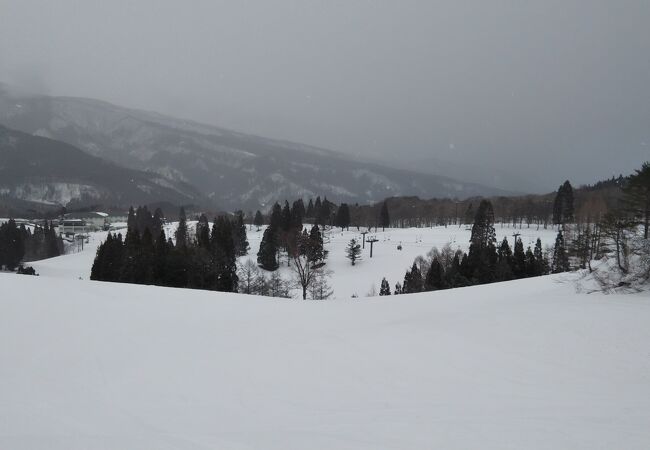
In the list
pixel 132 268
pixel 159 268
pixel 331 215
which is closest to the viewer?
pixel 132 268

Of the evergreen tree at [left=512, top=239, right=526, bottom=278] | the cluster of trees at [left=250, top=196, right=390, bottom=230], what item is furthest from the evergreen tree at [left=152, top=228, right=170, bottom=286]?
the cluster of trees at [left=250, top=196, right=390, bottom=230]

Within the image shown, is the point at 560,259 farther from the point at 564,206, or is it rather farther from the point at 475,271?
the point at 564,206

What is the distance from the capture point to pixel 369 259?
74.7 m

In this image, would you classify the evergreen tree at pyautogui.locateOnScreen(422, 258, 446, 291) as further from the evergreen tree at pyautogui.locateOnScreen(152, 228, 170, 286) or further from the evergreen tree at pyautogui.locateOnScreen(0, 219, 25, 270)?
the evergreen tree at pyautogui.locateOnScreen(0, 219, 25, 270)

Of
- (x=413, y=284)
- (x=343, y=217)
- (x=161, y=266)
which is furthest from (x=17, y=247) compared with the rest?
(x=413, y=284)

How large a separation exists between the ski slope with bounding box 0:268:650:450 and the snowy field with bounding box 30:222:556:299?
41571 mm

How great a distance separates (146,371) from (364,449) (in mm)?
5996

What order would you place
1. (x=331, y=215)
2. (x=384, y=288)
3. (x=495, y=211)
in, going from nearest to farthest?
(x=384, y=288) < (x=331, y=215) < (x=495, y=211)

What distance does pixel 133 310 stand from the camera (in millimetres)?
14727

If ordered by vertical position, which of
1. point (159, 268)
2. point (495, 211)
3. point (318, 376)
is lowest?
point (159, 268)

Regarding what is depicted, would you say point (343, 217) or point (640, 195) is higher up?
point (640, 195)

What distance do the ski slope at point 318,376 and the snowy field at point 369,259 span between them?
136 ft

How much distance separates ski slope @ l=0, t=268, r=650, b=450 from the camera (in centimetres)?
610

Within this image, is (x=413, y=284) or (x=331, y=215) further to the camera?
(x=331, y=215)
